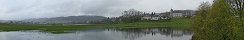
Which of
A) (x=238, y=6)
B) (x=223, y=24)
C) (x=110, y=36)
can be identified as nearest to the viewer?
(x=223, y=24)

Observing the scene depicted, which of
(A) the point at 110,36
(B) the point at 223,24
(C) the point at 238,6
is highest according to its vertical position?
(C) the point at 238,6

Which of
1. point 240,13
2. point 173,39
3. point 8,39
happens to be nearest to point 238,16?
point 240,13

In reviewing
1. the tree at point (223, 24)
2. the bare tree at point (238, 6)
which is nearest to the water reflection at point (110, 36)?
the bare tree at point (238, 6)

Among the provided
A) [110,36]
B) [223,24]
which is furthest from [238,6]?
[110,36]

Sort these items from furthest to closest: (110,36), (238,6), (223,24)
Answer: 1. (110,36)
2. (238,6)
3. (223,24)

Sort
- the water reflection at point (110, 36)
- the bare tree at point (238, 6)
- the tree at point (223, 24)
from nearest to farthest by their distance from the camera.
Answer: the tree at point (223, 24), the bare tree at point (238, 6), the water reflection at point (110, 36)

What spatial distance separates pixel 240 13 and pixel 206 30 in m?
3.00

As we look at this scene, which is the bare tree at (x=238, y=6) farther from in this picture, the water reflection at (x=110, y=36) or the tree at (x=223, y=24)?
the water reflection at (x=110, y=36)

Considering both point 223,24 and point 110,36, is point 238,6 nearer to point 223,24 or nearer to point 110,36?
point 223,24

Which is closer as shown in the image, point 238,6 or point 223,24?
point 223,24

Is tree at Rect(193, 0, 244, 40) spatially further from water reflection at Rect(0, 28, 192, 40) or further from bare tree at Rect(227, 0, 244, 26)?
water reflection at Rect(0, 28, 192, 40)

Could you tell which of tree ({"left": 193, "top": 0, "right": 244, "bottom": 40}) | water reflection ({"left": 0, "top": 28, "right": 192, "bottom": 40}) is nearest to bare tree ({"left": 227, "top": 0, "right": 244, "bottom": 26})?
tree ({"left": 193, "top": 0, "right": 244, "bottom": 40})

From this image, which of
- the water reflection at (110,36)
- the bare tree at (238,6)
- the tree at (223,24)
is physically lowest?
the water reflection at (110,36)

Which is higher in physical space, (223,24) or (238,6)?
(238,6)
